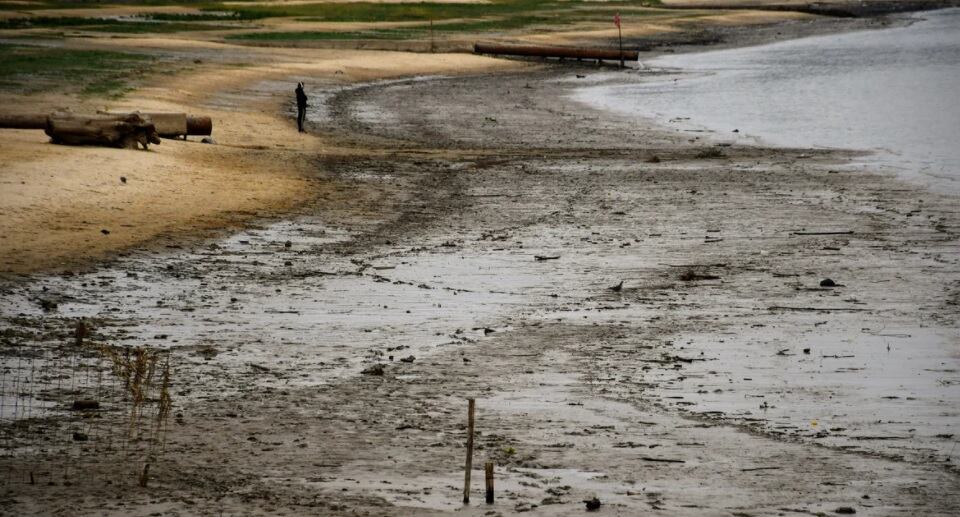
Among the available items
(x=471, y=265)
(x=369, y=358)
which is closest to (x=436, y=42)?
(x=471, y=265)

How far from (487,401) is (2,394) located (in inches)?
149

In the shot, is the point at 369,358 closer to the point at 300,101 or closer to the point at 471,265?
the point at 471,265

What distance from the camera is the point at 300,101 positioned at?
1208 inches

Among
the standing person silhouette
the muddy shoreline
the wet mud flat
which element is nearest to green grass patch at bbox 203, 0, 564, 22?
the standing person silhouette

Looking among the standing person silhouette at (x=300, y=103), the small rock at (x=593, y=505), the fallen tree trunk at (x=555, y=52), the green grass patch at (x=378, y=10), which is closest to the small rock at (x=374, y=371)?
the small rock at (x=593, y=505)

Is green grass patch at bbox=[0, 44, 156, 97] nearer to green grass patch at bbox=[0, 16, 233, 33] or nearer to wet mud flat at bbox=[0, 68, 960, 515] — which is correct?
wet mud flat at bbox=[0, 68, 960, 515]

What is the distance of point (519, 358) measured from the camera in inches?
491

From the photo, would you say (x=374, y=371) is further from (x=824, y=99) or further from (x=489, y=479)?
(x=824, y=99)

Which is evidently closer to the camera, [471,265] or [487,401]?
[487,401]

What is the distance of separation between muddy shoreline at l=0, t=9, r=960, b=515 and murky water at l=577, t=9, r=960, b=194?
715 centimetres

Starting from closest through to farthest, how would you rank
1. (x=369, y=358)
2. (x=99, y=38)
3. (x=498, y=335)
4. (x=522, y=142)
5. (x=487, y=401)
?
(x=487, y=401)
(x=369, y=358)
(x=498, y=335)
(x=522, y=142)
(x=99, y=38)

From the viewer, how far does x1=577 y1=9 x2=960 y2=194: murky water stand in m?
31.1

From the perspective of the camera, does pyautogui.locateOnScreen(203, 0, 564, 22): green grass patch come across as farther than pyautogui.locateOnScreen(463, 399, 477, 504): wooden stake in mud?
Yes

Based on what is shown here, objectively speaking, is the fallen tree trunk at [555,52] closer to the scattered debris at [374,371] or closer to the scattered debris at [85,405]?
the scattered debris at [374,371]
